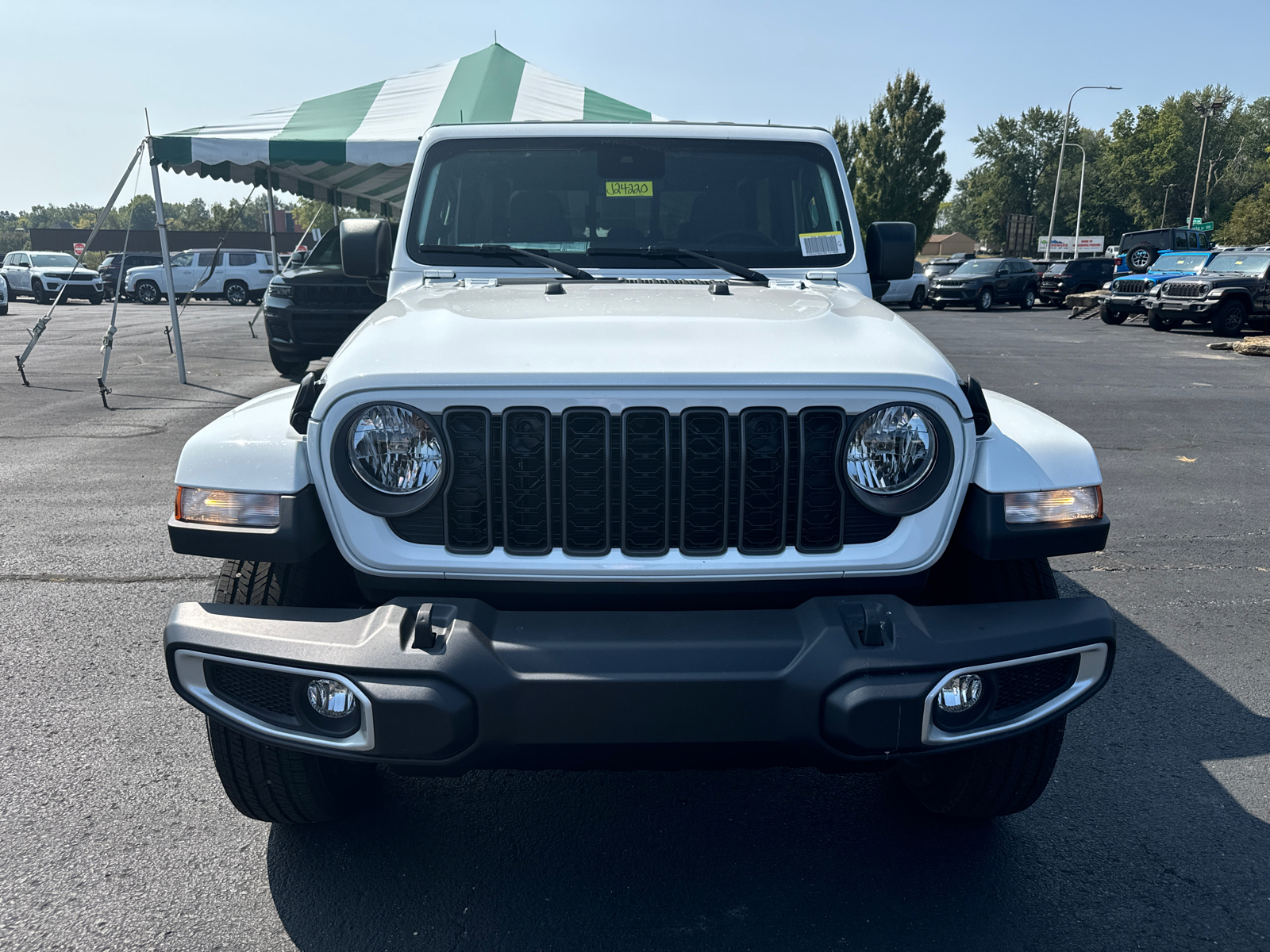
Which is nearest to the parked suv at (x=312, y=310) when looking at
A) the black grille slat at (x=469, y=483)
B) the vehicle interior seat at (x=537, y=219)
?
the vehicle interior seat at (x=537, y=219)

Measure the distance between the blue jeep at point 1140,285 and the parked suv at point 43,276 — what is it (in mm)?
28766

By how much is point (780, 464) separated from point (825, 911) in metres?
1.09

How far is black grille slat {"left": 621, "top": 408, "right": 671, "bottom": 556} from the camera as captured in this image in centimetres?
217

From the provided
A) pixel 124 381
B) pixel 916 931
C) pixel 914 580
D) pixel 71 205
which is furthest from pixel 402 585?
pixel 71 205

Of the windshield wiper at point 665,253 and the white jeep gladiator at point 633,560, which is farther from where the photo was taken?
the windshield wiper at point 665,253

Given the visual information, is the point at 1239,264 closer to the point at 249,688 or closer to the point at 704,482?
the point at 704,482

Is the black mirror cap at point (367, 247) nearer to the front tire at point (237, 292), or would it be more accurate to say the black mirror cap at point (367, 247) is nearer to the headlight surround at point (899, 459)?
the headlight surround at point (899, 459)

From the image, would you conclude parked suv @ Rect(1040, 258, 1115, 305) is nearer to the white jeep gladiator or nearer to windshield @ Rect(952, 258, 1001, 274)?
windshield @ Rect(952, 258, 1001, 274)

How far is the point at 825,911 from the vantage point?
2.39m

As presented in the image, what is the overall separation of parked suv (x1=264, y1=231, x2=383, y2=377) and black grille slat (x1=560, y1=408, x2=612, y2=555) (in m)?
9.16

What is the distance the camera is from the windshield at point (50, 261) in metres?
31.4

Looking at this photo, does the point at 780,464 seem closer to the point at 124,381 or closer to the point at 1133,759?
the point at 1133,759

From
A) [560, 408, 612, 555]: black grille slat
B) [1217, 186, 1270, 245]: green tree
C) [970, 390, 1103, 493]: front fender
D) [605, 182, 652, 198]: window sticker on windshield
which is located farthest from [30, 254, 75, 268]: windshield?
[1217, 186, 1270, 245]: green tree

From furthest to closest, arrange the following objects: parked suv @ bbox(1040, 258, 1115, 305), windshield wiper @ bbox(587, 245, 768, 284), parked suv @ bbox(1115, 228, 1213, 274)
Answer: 1. parked suv @ bbox(1040, 258, 1115, 305)
2. parked suv @ bbox(1115, 228, 1213, 274)
3. windshield wiper @ bbox(587, 245, 768, 284)
